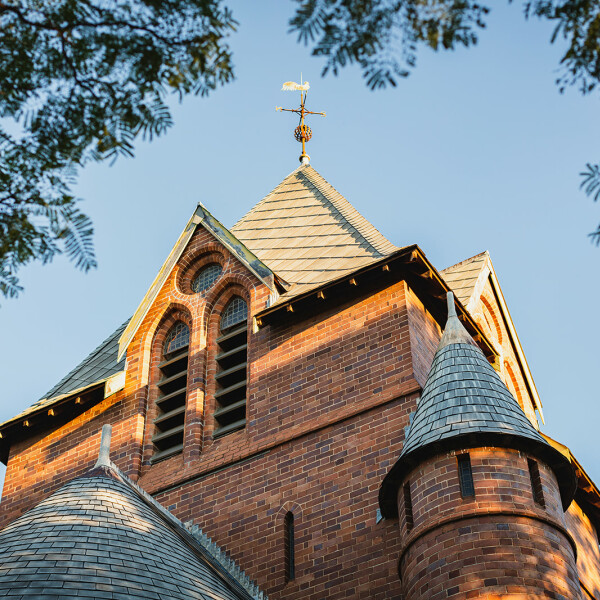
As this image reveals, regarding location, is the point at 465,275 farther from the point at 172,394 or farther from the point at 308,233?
the point at 172,394

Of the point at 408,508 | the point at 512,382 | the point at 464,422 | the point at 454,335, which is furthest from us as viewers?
the point at 512,382

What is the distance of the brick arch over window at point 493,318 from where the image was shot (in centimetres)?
2656

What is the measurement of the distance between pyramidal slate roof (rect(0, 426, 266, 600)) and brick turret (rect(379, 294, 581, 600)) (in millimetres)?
2594

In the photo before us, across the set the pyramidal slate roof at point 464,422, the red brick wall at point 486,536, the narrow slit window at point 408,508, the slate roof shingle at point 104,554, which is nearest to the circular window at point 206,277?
the slate roof shingle at point 104,554

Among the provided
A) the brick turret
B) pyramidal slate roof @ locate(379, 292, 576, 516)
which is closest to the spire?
pyramidal slate roof @ locate(379, 292, 576, 516)

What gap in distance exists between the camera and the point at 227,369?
21172 millimetres

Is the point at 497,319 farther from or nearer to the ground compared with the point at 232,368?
farther from the ground

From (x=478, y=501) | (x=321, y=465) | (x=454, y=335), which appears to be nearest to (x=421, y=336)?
(x=454, y=335)

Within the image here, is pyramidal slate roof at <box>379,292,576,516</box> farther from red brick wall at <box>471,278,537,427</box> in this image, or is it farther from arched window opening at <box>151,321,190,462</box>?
red brick wall at <box>471,278,537,427</box>

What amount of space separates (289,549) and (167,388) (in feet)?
19.0

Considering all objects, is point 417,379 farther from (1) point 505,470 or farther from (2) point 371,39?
(2) point 371,39

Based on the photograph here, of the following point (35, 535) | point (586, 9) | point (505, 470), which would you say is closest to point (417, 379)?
point (505, 470)

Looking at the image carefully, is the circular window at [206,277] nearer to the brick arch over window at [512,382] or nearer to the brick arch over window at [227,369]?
the brick arch over window at [227,369]

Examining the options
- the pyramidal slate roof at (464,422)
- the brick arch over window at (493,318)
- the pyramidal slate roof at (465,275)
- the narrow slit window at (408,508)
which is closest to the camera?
the pyramidal slate roof at (464,422)
